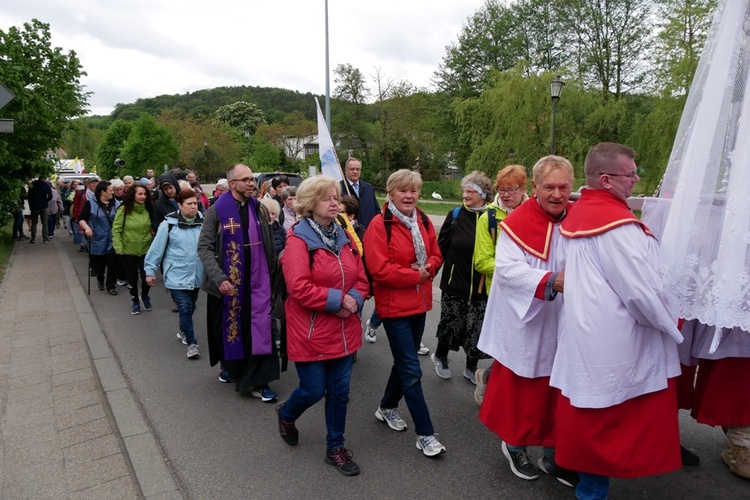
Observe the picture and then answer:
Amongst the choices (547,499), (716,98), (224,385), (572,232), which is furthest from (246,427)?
(716,98)

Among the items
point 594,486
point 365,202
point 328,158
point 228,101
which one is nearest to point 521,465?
point 594,486

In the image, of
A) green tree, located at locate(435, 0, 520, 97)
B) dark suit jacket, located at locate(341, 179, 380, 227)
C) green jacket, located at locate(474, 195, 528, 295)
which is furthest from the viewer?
green tree, located at locate(435, 0, 520, 97)

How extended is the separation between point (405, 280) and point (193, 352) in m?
3.36

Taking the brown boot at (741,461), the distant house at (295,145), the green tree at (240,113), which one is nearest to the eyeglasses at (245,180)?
the brown boot at (741,461)

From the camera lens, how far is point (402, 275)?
3723 mm

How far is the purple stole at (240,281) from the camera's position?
4.73m

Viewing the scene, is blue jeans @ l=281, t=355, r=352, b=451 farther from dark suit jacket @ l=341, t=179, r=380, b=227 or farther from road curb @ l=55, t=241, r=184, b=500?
dark suit jacket @ l=341, t=179, r=380, b=227

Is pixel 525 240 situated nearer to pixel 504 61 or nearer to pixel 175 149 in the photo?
pixel 175 149

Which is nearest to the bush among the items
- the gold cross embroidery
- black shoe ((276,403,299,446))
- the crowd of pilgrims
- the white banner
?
the white banner

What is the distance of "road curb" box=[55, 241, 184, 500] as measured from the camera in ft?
11.5

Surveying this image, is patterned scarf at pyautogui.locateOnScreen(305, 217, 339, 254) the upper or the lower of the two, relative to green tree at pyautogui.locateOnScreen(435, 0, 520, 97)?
lower

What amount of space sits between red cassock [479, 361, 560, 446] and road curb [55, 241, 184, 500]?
1.99 m

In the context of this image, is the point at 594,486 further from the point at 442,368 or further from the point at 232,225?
the point at 232,225

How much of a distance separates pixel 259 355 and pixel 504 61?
4465cm
